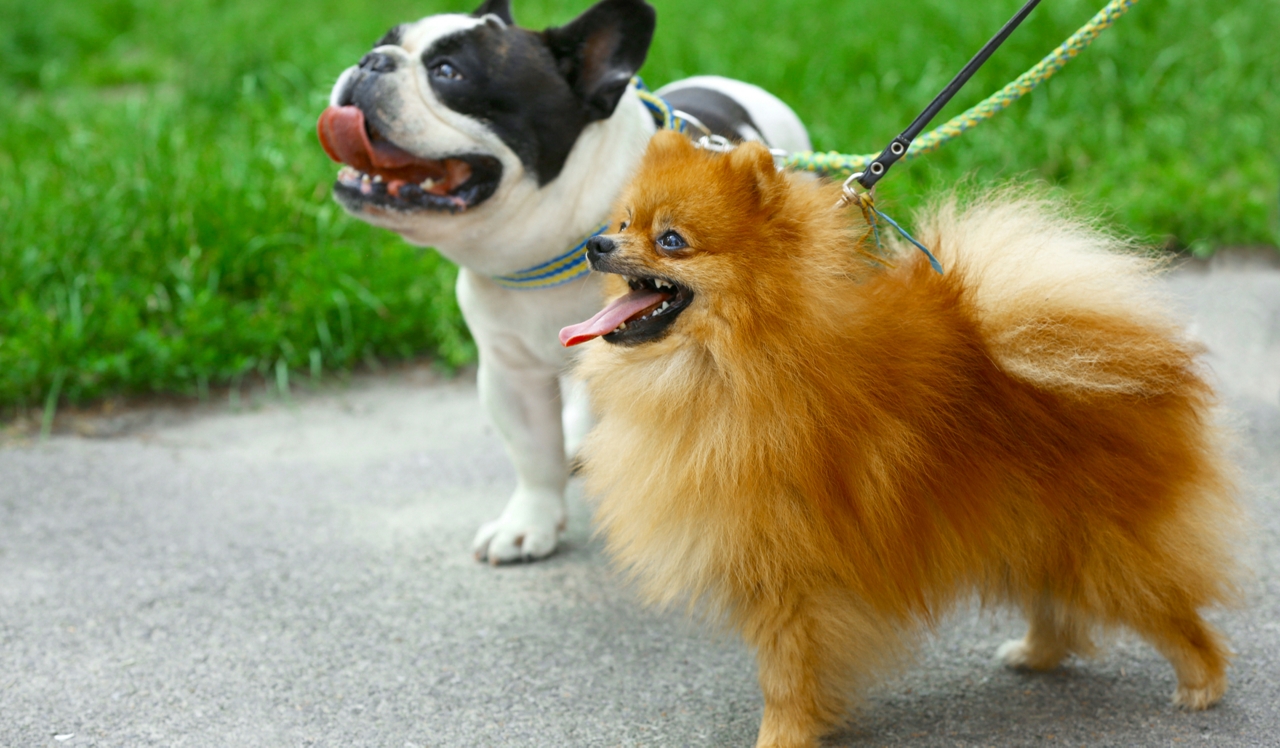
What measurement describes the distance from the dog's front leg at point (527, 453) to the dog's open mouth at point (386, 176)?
50 cm

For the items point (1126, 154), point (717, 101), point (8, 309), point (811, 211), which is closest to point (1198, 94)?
point (1126, 154)

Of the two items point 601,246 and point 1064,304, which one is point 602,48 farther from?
point 1064,304

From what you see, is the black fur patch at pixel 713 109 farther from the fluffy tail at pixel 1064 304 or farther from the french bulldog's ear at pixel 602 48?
the fluffy tail at pixel 1064 304

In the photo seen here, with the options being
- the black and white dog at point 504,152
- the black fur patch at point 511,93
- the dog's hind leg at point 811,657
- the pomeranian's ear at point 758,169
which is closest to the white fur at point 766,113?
the black and white dog at point 504,152

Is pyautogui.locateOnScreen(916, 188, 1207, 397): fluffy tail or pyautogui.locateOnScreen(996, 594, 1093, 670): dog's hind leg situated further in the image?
pyautogui.locateOnScreen(996, 594, 1093, 670): dog's hind leg

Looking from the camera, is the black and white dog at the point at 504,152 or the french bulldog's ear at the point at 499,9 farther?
the french bulldog's ear at the point at 499,9

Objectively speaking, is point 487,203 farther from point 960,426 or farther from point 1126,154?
point 1126,154

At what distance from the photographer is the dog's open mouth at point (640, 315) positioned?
1864mm

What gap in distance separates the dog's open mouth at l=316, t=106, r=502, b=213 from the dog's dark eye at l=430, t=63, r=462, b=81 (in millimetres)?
210

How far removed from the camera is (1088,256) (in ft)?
6.77

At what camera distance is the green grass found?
14.3 feet

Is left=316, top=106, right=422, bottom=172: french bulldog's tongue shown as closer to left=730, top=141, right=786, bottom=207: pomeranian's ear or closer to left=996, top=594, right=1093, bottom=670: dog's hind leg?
left=730, top=141, right=786, bottom=207: pomeranian's ear

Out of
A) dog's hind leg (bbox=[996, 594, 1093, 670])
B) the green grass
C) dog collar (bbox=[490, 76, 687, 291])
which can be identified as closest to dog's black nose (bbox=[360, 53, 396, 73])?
dog collar (bbox=[490, 76, 687, 291])

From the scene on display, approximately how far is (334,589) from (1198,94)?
Answer: 5608 millimetres
